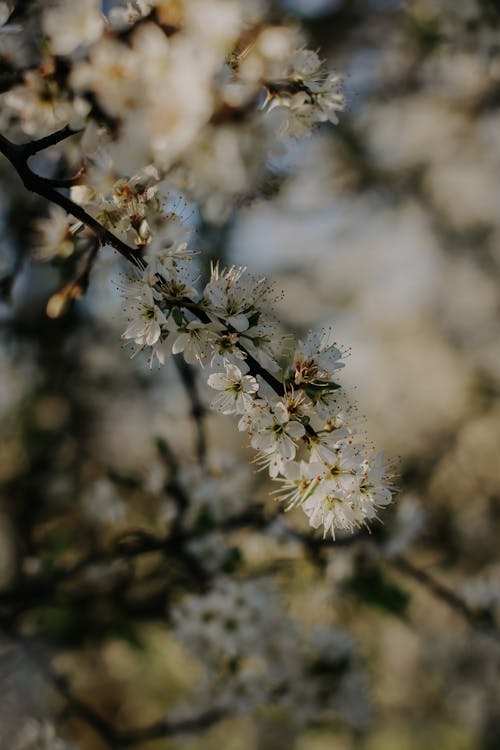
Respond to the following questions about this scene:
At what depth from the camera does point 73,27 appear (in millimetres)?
667

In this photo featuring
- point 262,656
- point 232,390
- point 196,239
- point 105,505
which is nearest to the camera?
point 232,390

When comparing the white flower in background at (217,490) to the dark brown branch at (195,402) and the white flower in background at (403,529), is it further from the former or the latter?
the white flower in background at (403,529)

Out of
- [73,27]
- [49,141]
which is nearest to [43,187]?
[49,141]

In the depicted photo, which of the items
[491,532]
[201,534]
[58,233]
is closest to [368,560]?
[201,534]

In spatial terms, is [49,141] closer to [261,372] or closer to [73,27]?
[73,27]

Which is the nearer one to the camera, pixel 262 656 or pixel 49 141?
pixel 49 141

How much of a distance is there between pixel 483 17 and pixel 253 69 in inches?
56.6

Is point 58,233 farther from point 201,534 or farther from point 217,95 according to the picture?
point 201,534

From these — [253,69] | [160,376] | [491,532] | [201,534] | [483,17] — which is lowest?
[491,532]

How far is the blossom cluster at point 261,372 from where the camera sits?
0.80 m

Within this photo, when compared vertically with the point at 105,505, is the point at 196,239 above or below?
above

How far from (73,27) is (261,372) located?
1.46 ft

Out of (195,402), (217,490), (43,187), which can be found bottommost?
(217,490)

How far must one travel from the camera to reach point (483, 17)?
6.18 ft
